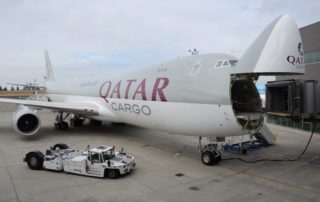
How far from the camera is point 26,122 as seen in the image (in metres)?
17.5

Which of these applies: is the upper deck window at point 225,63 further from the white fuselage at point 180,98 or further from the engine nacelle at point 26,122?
the engine nacelle at point 26,122

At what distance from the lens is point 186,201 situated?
26.9 feet

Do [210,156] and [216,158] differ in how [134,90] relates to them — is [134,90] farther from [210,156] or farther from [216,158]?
[216,158]

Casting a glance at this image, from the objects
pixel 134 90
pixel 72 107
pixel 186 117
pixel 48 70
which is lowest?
pixel 186 117

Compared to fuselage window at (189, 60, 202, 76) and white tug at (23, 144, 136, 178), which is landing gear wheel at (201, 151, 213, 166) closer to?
white tug at (23, 144, 136, 178)

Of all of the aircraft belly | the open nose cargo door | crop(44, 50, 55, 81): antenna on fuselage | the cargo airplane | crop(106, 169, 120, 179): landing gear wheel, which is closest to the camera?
the open nose cargo door

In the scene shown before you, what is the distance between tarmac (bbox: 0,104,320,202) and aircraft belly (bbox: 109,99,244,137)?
5.06ft

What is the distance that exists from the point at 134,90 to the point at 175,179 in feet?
19.5

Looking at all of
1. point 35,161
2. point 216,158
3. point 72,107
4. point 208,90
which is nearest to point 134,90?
point 208,90

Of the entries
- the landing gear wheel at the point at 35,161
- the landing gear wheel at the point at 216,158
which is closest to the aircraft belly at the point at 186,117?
the landing gear wheel at the point at 216,158

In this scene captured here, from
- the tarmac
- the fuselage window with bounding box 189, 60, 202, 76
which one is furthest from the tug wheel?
the fuselage window with bounding box 189, 60, 202, 76

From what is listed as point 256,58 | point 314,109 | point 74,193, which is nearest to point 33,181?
point 74,193

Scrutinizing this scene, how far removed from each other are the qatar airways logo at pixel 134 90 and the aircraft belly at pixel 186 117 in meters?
0.30

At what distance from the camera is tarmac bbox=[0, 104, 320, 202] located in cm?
861
